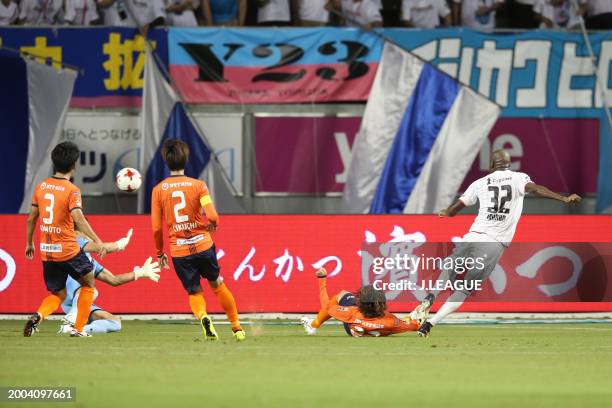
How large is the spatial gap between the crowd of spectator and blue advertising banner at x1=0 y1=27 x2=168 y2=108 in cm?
36

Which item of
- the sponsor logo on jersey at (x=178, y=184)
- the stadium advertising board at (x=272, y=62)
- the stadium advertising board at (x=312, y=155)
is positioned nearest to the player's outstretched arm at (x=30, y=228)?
the sponsor logo on jersey at (x=178, y=184)

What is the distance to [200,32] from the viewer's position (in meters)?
20.8

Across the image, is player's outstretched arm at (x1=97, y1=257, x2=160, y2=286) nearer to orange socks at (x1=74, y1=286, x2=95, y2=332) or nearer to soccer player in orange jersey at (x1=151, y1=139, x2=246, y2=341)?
orange socks at (x1=74, y1=286, x2=95, y2=332)

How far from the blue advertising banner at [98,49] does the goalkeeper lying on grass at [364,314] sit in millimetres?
7764

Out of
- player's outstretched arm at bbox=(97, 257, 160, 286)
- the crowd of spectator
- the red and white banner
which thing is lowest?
the red and white banner

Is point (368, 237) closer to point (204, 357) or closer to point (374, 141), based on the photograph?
point (374, 141)

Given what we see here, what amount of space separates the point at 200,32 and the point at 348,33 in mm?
2380

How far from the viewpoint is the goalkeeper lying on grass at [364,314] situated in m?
13.8

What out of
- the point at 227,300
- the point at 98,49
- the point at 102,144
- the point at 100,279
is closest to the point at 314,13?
the point at 98,49

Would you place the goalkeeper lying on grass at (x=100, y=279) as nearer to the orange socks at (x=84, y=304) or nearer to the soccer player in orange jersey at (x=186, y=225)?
the orange socks at (x=84, y=304)

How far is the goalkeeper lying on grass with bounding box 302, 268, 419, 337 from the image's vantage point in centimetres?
1377

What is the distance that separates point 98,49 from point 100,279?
697cm

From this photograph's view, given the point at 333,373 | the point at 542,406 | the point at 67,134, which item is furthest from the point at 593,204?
the point at 542,406
